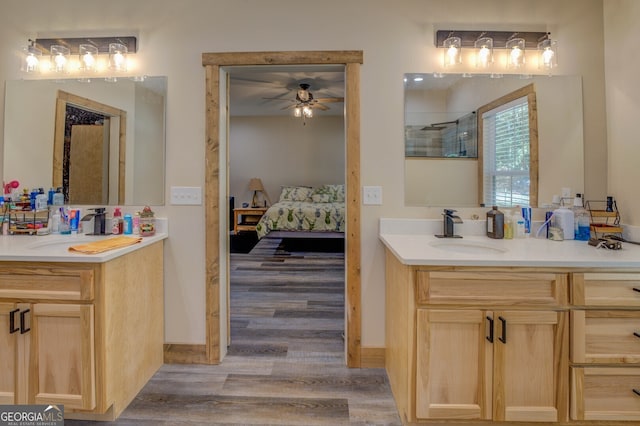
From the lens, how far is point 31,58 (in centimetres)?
222

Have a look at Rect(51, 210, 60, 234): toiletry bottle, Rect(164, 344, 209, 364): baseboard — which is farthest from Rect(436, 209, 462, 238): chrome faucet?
Rect(51, 210, 60, 234): toiletry bottle

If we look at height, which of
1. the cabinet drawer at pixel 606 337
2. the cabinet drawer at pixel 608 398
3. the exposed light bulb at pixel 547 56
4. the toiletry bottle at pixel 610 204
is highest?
the exposed light bulb at pixel 547 56

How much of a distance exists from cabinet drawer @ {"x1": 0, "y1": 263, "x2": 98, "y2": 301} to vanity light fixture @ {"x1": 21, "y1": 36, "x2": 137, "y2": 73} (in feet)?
4.54

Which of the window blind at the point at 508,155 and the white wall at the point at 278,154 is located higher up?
the white wall at the point at 278,154

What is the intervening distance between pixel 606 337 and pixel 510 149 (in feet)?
3.93

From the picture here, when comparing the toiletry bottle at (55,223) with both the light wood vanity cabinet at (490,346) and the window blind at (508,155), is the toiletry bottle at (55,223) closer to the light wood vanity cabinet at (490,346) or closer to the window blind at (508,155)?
the light wood vanity cabinet at (490,346)

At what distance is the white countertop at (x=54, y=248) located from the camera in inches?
60.6

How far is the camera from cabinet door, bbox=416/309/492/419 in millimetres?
1481

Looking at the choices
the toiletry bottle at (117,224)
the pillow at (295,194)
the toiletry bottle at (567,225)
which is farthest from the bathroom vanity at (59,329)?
the pillow at (295,194)

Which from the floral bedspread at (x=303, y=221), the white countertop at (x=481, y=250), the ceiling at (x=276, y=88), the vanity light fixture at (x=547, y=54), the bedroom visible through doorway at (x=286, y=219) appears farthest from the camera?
the floral bedspread at (x=303, y=221)

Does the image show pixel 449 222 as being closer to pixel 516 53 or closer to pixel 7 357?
pixel 516 53

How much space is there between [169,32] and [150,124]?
0.62m

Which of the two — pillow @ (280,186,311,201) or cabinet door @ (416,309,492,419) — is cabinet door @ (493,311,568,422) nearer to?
cabinet door @ (416,309,492,419)

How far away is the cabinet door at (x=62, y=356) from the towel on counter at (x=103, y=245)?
0.86 ft
